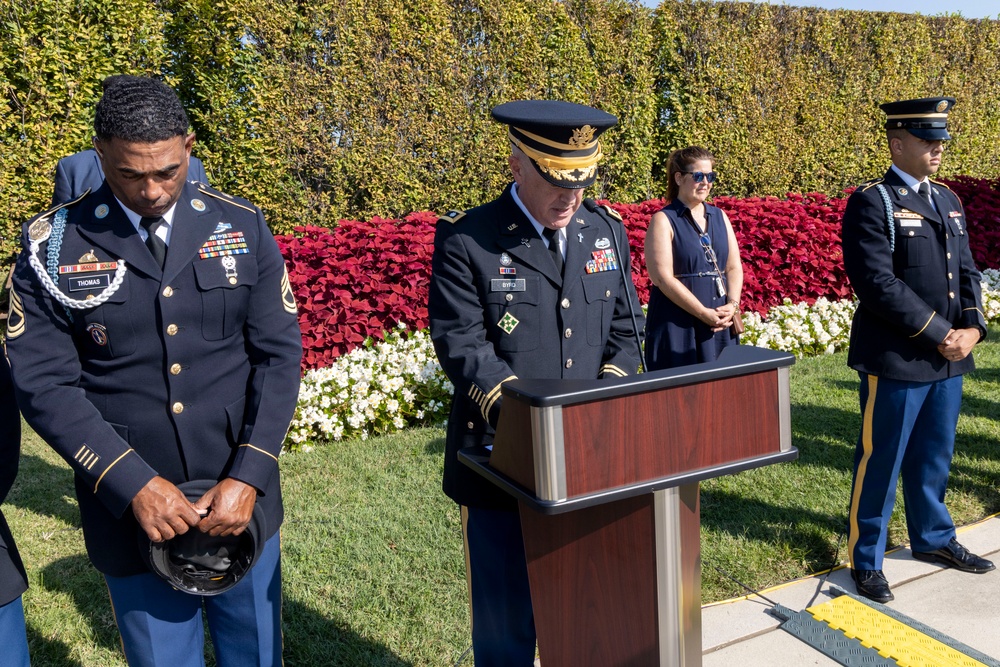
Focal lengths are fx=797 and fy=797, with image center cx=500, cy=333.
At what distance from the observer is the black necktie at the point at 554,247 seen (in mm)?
2424

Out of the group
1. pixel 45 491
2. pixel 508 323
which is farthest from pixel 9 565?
pixel 45 491

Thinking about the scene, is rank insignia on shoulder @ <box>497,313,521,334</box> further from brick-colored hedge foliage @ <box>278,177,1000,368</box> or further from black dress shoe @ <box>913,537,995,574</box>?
brick-colored hedge foliage @ <box>278,177,1000,368</box>

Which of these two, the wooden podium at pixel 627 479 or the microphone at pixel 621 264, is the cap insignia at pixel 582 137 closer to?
the microphone at pixel 621 264

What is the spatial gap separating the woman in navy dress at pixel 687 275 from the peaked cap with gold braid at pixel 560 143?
8.28ft

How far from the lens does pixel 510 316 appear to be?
2.36 meters

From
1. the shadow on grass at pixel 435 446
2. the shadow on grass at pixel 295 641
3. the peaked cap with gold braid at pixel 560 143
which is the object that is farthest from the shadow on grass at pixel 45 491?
the peaked cap with gold braid at pixel 560 143

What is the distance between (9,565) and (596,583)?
1.49 meters

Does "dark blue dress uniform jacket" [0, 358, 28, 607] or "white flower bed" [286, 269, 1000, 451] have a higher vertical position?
"dark blue dress uniform jacket" [0, 358, 28, 607]

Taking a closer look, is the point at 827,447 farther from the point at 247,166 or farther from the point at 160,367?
the point at 247,166

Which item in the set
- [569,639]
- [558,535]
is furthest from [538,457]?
[569,639]

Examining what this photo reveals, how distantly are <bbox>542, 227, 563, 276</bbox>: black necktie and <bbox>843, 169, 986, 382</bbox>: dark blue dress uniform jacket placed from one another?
183 cm

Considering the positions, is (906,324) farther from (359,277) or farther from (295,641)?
(359,277)

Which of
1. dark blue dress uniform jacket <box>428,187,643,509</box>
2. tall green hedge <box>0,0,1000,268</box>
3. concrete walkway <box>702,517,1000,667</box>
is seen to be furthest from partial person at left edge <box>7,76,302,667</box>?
tall green hedge <box>0,0,1000,268</box>

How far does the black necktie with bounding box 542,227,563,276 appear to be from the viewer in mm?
2424
